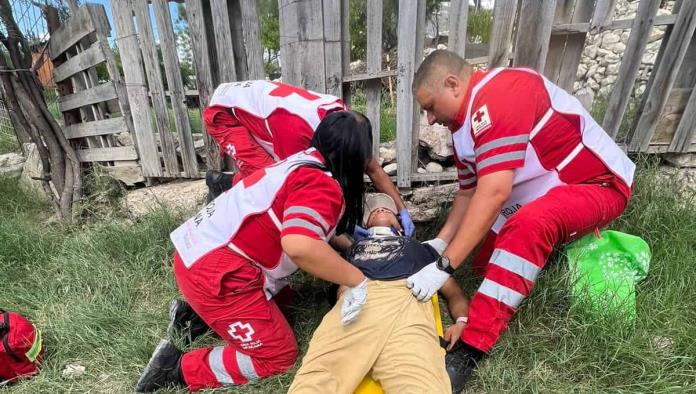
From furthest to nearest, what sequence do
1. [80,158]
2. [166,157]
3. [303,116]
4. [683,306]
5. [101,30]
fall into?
[80,158], [166,157], [101,30], [303,116], [683,306]

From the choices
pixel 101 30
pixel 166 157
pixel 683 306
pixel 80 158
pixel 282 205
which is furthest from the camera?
pixel 80 158

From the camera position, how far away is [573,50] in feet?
9.34

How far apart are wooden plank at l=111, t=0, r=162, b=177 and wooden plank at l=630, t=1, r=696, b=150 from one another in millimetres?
3965

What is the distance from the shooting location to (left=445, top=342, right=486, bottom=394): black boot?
6.38 feet

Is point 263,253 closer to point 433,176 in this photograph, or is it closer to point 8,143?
point 433,176

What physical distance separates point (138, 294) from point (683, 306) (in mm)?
3337

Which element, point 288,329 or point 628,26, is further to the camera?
point 628,26

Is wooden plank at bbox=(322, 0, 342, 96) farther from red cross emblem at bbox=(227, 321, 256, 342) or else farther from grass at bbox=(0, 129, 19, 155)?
grass at bbox=(0, 129, 19, 155)

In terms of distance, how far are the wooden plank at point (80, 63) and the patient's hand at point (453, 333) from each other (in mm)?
3516

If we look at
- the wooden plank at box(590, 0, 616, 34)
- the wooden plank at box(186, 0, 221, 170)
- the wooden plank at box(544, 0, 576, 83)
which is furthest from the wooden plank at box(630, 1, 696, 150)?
the wooden plank at box(186, 0, 221, 170)

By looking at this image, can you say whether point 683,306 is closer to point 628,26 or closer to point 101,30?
point 628,26

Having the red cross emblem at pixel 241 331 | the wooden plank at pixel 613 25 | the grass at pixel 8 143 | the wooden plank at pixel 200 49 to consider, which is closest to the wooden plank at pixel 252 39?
the wooden plank at pixel 200 49

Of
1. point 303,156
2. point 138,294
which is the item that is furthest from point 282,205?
point 138,294

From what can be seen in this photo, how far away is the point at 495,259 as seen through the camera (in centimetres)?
202
